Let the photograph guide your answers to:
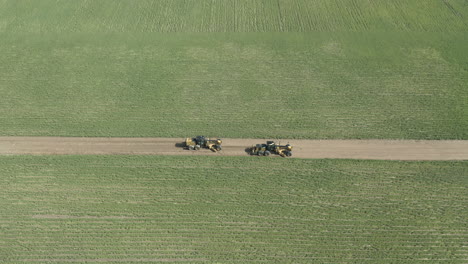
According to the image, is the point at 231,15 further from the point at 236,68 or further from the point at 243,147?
the point at 243,147

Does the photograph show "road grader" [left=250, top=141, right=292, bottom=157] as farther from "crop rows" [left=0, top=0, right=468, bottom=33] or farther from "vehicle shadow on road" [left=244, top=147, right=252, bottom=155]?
"crop rows" [left=0, top=0, right=468, bottom=33]


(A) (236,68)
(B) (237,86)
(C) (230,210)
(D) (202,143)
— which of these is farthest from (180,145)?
(A) (236,68)

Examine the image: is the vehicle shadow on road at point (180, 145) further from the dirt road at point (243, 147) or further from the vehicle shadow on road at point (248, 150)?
the vehicle shadow on road at point (248, 150)

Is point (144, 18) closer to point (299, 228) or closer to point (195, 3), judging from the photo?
point (195, 3)

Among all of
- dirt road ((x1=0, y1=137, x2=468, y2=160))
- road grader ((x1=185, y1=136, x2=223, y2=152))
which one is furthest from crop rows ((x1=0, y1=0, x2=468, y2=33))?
road grader ((x1=185, y1=136, x2=223, y2=152))

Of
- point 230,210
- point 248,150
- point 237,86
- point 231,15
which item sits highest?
point 231,15
